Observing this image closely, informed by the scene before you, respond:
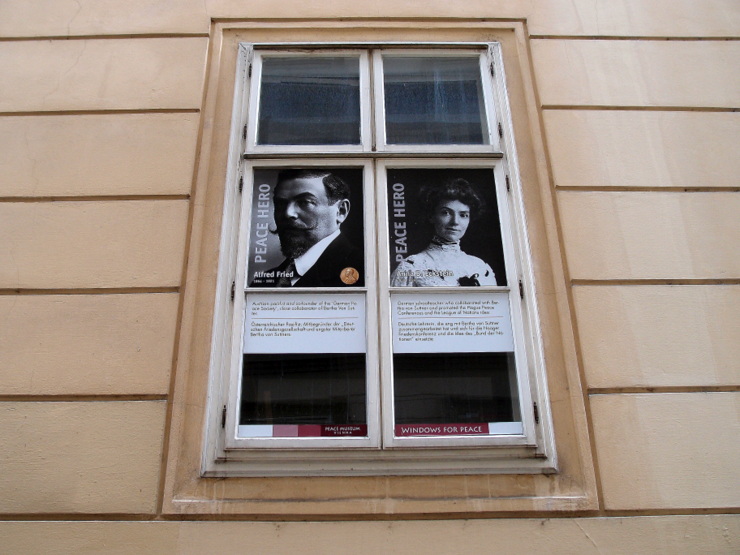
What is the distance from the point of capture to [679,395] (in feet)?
9.12

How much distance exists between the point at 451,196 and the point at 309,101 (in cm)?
111

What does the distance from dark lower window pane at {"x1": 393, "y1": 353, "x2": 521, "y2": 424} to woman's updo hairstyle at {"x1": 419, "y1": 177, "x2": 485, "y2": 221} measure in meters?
0.83

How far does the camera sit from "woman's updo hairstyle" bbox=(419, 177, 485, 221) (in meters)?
3.28

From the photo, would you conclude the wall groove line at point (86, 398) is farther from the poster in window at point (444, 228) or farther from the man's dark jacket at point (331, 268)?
the poster in window at point (444, 228)

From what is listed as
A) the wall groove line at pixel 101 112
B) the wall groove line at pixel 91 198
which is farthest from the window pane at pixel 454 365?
the wall groove line at pixel 101 112

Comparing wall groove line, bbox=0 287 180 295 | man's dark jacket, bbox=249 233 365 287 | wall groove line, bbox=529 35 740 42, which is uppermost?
wall groove line, bbox=529 35 740 42

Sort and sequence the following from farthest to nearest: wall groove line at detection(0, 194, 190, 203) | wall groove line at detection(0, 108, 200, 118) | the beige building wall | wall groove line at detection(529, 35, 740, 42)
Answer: wall groove line at detection(529, 35, 740, 42)
wall groove line at detection(0, 108, 200, 118)
wall groove line at detection(0, 194, 190, 203)
the beige building wall

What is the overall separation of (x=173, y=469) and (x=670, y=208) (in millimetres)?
2887

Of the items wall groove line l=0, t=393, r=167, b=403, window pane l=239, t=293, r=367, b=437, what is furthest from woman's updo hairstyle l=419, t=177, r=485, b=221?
wall groove line l=0, t=393, r=167, b=403

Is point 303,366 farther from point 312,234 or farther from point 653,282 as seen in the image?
point 653,282

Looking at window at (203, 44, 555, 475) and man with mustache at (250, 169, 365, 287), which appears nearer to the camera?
window at (203, 44, 555, 475)

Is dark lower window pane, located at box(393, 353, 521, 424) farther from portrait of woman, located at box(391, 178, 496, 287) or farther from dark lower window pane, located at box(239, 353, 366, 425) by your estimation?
portrait of woman, located at box(391, 178, 496, 287)

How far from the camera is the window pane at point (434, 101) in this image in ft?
11.6

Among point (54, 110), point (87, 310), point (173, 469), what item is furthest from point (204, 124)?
point (173, 469)
